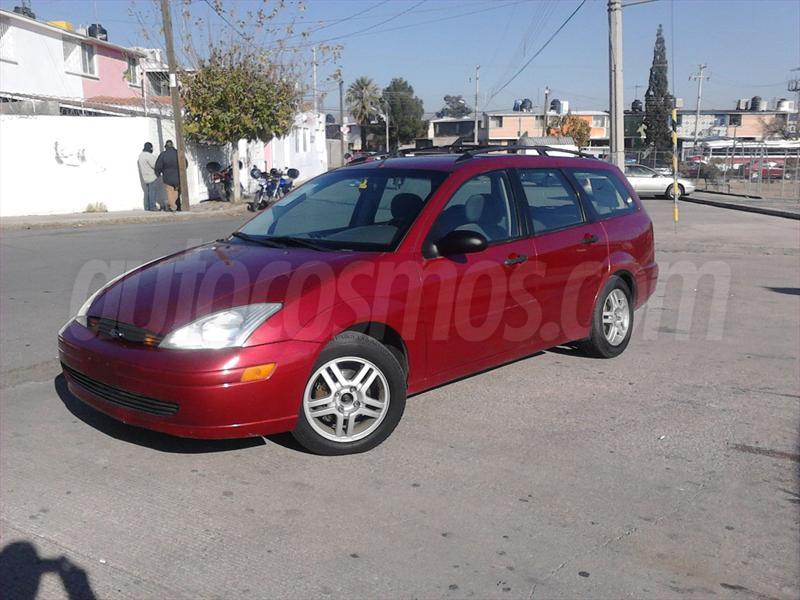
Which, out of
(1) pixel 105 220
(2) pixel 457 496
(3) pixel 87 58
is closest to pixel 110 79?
(3) pixel 87 58

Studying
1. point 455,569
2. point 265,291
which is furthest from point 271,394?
point 455,569

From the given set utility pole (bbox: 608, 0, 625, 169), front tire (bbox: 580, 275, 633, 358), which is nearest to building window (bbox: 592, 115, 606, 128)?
utility pole (bbox: 608, 0, 625, 169)

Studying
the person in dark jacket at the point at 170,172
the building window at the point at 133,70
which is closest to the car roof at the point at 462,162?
the person in dark jacket at the point at 170,172

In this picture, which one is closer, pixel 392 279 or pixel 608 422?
pixel 392 279

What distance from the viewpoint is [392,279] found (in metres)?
4.55

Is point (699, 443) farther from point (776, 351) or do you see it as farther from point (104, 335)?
point (104, 335)

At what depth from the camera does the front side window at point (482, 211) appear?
500cm

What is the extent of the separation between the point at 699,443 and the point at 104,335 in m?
3.55

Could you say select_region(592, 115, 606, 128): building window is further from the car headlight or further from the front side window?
the car headlight

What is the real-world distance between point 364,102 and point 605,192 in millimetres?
88258

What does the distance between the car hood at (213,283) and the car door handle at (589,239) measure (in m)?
2.07

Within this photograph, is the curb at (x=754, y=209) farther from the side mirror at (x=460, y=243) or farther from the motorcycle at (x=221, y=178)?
the side mirror at (x=460, y=243)

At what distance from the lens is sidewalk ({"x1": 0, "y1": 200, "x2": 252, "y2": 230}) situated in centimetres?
1791

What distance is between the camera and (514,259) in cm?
530
